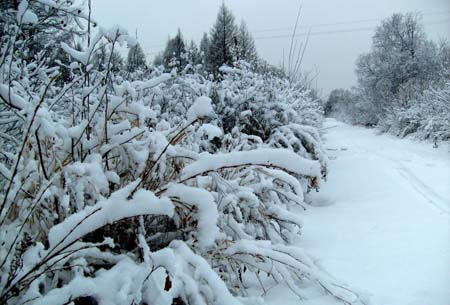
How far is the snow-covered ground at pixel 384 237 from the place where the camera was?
74.1 inches

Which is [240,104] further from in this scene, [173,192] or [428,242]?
[173,192]

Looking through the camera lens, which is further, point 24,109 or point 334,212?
point 334,212

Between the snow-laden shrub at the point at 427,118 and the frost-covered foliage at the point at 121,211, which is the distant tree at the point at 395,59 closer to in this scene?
the snow-laden shrub at the point at 427,118

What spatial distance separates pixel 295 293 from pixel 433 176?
486cm

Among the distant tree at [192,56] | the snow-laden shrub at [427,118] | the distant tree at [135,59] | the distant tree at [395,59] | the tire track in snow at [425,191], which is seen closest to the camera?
the distant tree at [135,59]

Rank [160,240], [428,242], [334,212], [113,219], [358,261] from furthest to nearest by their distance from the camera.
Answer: [334,212] → [428,242] → [358,261] → [160,240] → [113,219]

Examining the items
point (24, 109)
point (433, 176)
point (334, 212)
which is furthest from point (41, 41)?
point (433, 176)

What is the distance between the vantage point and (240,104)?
5562mm

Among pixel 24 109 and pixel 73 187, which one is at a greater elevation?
pixel 24 109

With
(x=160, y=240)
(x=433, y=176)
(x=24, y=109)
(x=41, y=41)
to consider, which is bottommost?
(x=433, y=176)

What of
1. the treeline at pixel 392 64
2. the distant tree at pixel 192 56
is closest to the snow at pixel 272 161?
the distant tree at pixel 192 56

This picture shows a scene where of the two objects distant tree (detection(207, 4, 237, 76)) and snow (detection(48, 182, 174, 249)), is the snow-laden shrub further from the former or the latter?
distant tree (detection(207, 4, 237, 76))

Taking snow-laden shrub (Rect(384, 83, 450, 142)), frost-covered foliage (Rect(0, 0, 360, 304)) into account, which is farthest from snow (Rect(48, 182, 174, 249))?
snow-laden shrub (Rect(384, 83, 450, 142))

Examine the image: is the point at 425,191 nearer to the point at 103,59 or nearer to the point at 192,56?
the point at 103,59
